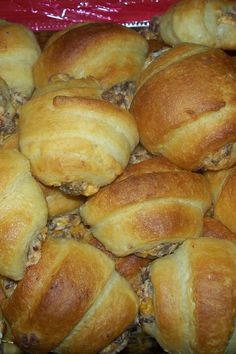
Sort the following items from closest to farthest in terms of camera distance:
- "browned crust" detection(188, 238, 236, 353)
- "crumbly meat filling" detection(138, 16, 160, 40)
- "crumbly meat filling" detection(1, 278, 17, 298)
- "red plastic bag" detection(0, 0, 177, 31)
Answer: "browned crust" detection(188, 238, 236, 353)
"crumbly meat filling" detection(1, 278, 17, 298)
"crumbly meat filling" detection(138, 16, 160, 40)
"red plastic bag" detection(0, 0, 177, 31)

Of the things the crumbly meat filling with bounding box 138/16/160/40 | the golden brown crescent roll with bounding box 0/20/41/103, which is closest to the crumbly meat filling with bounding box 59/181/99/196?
the golden brown crescent roll with bounding box 0/20/41/103

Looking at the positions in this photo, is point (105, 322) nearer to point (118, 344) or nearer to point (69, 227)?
point (118, 344)

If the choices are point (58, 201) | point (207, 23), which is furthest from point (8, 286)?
point (207, 23)

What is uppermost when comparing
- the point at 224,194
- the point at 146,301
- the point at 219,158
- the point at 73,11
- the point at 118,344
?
the point at 73,11

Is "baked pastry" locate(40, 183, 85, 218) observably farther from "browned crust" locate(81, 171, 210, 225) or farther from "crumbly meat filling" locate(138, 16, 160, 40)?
"crumbly meat filling" locate(138, 16, 160, 40)

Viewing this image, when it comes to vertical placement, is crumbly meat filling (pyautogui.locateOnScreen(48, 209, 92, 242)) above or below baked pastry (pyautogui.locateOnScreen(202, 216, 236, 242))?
below

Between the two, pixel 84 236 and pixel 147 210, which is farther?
pixel 84 236

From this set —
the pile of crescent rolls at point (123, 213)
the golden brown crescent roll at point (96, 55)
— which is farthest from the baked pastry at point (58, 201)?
the golden brown crescent roll at point (96, 55)
